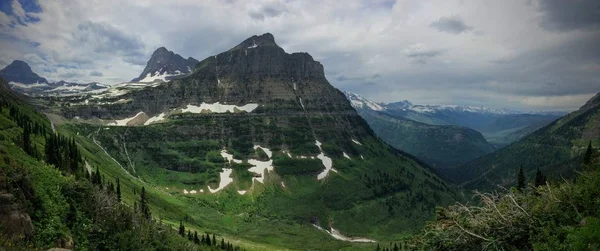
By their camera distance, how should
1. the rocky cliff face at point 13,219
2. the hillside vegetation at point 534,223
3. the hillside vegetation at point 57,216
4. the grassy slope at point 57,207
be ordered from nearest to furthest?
the hillside vegetation at point 534,223 → the rocky cliff face at point 13,219 → the hillside vegetation at point 57,216 → the grassy slope at point 57,207

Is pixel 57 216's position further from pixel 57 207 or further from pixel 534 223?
pixel 534 223

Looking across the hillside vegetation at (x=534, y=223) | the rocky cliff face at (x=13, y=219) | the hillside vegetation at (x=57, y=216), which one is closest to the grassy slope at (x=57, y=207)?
the hillside vegetation at (x=57, y=216)

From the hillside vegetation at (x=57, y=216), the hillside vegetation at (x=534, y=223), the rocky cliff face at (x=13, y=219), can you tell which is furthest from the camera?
the hillside vegetation at (x=57, y=216)

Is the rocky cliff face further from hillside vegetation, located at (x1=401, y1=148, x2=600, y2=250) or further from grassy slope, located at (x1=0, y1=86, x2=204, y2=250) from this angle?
hillside vegetation, located at (x1=401, y1=148, x2=600, y2=250)

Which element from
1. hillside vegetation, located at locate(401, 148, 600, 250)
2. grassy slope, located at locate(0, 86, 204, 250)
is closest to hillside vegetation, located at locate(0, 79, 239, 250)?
grassy slope, located at locate(0, 86, 204, 250)

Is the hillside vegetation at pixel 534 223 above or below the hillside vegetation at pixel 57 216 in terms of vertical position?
above

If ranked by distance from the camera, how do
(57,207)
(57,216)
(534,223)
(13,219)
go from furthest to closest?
(57,207) → (57,216) → (13,219) → (534,223)

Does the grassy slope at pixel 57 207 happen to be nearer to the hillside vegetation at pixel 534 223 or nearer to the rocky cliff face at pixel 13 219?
the rocky cliff face at pixel 13 219

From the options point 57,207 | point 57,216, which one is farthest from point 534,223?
point 57,207

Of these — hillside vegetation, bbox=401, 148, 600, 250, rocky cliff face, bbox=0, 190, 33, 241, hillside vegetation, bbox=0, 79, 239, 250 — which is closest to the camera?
hillside vegetation, bbox=401, 148, 600, 250

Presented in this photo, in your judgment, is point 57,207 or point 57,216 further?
point 57,207

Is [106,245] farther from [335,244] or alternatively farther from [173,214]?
[335,244]
